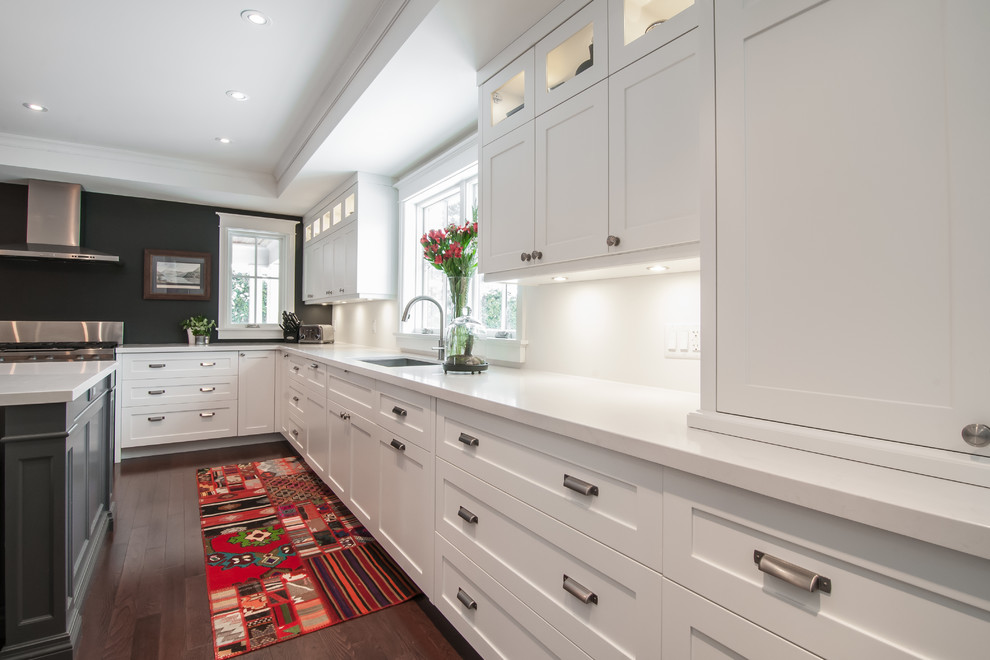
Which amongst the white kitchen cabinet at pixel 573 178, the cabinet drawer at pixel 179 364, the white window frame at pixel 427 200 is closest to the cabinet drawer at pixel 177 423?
the cabinet drawer at pixel 179 364

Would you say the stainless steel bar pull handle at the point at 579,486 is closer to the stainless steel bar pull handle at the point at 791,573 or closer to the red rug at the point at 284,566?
the stainless steel bar pull handle at the point at 791,573

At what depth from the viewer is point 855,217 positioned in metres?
0.82

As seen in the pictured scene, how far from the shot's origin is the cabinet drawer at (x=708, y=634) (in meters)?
0.77

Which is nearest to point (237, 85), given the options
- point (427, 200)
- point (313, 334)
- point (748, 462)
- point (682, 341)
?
point (427, 200)

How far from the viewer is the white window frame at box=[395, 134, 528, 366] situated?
2.53 m

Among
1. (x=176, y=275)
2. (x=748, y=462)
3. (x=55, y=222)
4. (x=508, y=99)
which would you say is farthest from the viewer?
(x=176, y=275)

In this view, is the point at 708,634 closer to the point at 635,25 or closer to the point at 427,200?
the point at 635,25

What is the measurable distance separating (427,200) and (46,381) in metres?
2.50

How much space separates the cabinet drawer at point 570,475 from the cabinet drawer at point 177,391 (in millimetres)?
3619

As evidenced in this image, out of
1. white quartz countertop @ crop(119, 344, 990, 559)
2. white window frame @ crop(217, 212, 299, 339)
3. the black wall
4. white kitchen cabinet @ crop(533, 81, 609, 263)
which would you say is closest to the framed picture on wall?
the black wall

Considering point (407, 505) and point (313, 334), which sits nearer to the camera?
point (407, 505)

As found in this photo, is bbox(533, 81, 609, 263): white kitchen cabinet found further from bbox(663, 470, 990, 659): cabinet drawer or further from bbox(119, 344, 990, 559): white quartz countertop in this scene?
bbox(663, 470, 990, 659): cabinet drawer

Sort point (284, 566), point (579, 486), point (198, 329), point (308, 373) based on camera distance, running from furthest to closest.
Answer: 1. point (198, 329)
2. point (308, 373)
3. point (284, 566)
4. point (579, 486)

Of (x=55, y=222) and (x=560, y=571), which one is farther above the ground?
(x=55, y=222)
